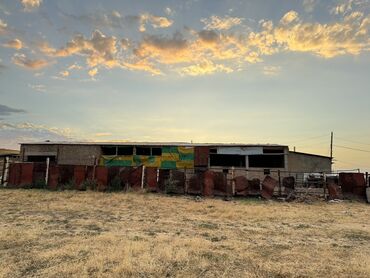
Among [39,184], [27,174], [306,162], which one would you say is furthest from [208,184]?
[306,162]

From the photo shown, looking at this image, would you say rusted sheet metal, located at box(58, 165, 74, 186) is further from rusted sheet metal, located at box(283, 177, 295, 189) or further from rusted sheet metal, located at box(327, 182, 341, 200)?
rusted sheet metal, located at box(327, 182, 341, 200)

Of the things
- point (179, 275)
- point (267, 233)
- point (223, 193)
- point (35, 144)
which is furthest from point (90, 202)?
point (35, 144)

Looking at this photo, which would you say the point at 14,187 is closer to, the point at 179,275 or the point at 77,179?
the point at 77,179

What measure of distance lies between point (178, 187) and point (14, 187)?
1126 cm

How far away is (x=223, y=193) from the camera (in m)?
20.3

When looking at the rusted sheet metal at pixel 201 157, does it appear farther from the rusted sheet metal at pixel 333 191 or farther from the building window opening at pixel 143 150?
the rusted sheet metal at pixel 333 191

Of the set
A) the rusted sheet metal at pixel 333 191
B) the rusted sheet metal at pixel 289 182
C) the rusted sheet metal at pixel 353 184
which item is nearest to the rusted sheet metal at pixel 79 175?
the rusted sheet metal at pixel 289 182

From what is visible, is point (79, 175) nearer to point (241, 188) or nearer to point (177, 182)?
point (177, 182)

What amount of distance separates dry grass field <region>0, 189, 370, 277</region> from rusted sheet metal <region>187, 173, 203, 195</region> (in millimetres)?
4836

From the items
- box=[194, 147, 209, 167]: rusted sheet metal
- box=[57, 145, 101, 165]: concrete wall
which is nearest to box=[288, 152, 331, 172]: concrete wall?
box=[194, 147, 209, 167]: rusted sheet metal

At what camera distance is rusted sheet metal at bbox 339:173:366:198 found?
2070 centimetres

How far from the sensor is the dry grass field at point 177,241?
6.43 meters

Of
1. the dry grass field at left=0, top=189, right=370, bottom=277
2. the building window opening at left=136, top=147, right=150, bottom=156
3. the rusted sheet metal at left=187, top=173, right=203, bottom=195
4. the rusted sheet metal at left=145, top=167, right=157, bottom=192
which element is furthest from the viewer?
the building window opening at left=136, top=147, right=150, bottom=156

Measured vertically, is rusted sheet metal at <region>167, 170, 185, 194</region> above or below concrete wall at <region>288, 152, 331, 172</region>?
below
